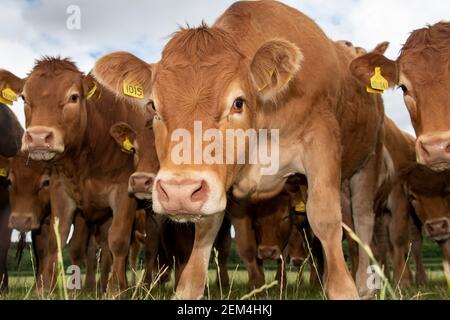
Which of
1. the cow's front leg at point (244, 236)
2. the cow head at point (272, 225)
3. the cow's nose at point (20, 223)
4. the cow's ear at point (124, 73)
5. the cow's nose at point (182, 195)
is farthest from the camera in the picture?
the cow head at point (272, 225)

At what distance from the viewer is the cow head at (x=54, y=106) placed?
6137mm

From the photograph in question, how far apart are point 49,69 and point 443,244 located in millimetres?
5676

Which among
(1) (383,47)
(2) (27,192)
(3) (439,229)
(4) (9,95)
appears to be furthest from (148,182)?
(3) (439,229)

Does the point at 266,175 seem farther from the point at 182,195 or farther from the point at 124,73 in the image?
the point at 182,195

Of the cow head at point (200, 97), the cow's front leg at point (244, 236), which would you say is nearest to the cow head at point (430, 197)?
the cow's front leg at point (244, 236)

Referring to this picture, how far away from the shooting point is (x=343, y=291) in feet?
12.5

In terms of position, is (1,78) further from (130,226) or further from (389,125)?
(389,125)

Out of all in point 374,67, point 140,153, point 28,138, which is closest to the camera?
point 374,67

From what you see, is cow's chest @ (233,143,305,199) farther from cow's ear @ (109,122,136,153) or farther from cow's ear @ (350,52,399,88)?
cow's ear @ (109,122,136,153)

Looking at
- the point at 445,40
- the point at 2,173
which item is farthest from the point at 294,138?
the point at 2,173

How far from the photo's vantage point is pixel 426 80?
5.02 metres

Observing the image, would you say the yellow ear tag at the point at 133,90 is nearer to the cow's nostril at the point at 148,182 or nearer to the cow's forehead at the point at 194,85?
the cow's forehead at the point at 194,85

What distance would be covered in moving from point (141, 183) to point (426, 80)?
3.16 m
